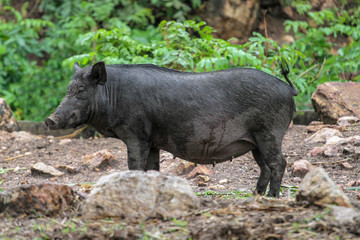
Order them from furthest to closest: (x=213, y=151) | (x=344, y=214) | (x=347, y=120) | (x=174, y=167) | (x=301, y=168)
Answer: (x=347, y=120) < (x=174, y=167) < (x=301, y=168) < (x=213, y=151) < (x=344, y=214)

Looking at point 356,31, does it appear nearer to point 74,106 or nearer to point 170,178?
point 74,106

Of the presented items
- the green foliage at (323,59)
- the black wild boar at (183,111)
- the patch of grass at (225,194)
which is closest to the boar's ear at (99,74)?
the black wild boar at (183,111)

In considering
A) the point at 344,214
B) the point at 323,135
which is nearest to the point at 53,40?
the point at 323,135

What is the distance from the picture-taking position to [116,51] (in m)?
8.05

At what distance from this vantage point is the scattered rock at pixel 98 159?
718cm

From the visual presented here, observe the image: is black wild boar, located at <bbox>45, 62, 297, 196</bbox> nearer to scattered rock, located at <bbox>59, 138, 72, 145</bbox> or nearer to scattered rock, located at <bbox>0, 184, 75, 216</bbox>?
scattered rock, located at <bbox>0, 184, 75, 216</bbox>

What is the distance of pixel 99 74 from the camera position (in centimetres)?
506

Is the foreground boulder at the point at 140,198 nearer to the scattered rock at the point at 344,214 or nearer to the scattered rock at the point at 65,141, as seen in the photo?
the scattered rock at the point at 344,214

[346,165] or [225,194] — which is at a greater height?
[225,194]

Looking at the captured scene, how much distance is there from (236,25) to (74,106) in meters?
8.39

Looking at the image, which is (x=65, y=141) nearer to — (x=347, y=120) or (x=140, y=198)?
(x=347, y=120)

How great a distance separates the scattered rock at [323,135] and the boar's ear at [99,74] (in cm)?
370

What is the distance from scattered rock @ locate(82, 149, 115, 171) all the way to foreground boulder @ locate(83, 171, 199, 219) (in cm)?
353

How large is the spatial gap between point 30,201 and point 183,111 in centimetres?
184
